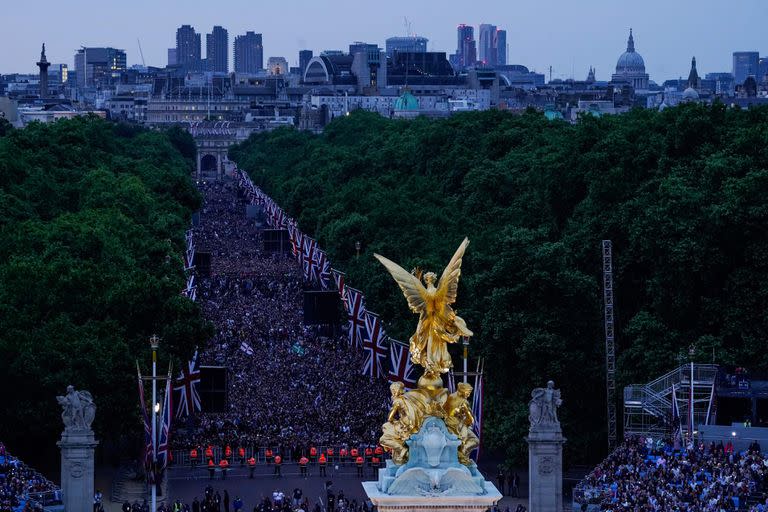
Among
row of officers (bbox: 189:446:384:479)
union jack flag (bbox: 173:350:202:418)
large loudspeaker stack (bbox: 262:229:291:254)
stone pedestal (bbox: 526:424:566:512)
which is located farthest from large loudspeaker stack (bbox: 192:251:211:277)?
stone pedestal (bbox: 526:424:566:512)

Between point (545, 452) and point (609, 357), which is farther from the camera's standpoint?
A: point (609, 357)

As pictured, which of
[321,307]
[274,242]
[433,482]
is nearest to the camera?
[433,482]

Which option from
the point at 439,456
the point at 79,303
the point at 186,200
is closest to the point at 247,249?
the point at 186,200

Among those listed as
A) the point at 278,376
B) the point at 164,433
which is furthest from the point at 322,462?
the point at 278,376

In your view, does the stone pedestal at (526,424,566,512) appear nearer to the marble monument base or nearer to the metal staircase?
the metal staircase

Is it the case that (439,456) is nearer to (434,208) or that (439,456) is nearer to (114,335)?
(114,335)

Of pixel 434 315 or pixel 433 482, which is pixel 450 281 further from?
pixel 433 482
